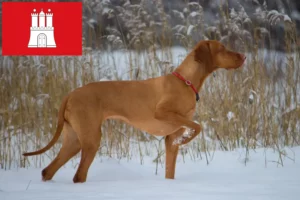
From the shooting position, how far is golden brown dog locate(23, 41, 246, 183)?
3.66 m

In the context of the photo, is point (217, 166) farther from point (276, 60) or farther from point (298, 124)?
point (276, 60)

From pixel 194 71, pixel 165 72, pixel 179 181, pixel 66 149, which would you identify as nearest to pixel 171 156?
pixel 179 181

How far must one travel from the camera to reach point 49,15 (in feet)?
21.4

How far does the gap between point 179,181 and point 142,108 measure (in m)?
0.68

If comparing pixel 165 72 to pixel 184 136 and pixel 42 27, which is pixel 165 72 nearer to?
pixel 184 136

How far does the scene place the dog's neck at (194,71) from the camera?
4.01 meters

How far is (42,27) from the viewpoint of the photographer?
6297 millimetres

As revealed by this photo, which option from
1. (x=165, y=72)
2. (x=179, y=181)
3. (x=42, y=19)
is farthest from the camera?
(x=42, y=19)

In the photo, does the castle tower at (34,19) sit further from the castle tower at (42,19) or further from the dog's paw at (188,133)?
the dog's paw at (188,133)

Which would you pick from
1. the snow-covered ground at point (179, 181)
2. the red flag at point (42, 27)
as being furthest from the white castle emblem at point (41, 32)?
the snow-covered ground at point (179, 181)

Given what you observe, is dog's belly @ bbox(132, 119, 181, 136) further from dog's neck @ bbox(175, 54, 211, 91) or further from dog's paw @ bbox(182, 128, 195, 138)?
dog's neck @ bbox(175, 54, 211, 91)

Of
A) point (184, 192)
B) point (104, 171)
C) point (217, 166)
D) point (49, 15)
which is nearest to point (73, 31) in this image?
point (49, 15)

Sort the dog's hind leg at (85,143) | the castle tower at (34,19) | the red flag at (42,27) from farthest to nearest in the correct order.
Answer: the castle tower at (34,19)
the red flag at (42,27)
the dog's hind leg at (85,143)

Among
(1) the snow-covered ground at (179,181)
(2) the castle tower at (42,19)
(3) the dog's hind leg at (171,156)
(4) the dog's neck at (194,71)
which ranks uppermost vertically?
(2) the castle tower at (42,19)
